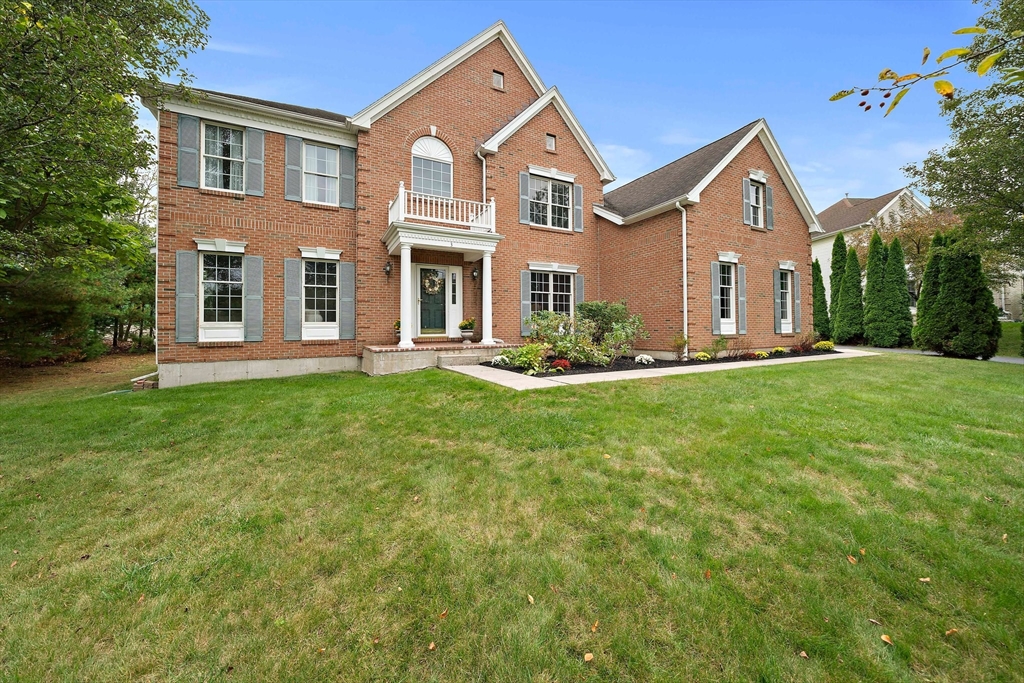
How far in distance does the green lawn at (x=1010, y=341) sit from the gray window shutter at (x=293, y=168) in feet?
82.9

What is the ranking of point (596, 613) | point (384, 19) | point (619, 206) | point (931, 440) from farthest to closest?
point (619, 206)
point (384, 19)
point (931, 440)
point (596, 613)

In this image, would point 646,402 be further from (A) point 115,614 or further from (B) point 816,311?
(B) point 816,311

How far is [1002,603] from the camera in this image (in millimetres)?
2490

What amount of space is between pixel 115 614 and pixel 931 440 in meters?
7.97

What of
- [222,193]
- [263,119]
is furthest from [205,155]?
[263,119]

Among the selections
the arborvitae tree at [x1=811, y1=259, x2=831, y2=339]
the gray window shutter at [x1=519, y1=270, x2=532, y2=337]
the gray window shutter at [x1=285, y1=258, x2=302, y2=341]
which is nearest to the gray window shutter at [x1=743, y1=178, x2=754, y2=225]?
the gray window shutter at [x1=519, y1=270, x2=532, y2=337]

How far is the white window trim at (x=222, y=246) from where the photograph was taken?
9.64 metres

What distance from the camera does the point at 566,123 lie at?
546 inches

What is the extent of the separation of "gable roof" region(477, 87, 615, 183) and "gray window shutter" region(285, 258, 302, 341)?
653 cm

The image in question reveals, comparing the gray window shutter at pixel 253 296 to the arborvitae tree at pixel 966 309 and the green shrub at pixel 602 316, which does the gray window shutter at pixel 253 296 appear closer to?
the green shrub at pixel 602 316

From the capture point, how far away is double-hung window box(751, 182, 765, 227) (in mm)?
14031

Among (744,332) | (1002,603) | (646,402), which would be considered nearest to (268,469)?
(646,402)

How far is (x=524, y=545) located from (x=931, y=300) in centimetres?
1890

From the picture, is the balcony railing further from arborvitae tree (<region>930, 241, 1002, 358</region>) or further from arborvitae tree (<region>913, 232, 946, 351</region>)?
arborvitae tree (<region>913, 232, 946, 351</region>)
